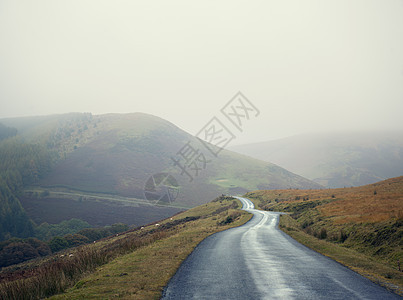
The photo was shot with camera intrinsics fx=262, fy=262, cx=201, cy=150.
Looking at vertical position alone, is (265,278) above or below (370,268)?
above

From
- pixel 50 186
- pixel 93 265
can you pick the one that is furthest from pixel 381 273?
pixel 50 186

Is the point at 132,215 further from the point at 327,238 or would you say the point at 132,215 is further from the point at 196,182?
the point at 327,238

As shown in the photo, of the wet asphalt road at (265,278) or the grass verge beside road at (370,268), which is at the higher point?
the wet asphalt road at (265,278)

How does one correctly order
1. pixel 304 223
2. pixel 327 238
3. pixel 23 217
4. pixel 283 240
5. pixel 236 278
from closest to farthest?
pixel 236 278
pixel 283 240
pixel 327 238
pixel 304 223
pixel 23 217

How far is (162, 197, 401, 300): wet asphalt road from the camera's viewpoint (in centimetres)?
890

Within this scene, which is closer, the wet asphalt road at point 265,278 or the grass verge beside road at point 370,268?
the wet asphalt road at point 265,278

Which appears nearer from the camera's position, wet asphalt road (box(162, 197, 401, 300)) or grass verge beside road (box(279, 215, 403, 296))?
wet asphalt road (box(162, 197, 401, 300))

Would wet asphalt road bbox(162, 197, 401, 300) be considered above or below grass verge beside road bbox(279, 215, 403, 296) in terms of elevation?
above

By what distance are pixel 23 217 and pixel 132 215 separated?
184 feet

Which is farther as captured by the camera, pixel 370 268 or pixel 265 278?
pixel 370 268

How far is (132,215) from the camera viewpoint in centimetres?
14288

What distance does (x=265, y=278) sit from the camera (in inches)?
419

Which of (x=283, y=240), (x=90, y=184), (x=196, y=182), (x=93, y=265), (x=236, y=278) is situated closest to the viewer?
(x=236, y=278)

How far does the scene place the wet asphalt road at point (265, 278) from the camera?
8.90 metres
